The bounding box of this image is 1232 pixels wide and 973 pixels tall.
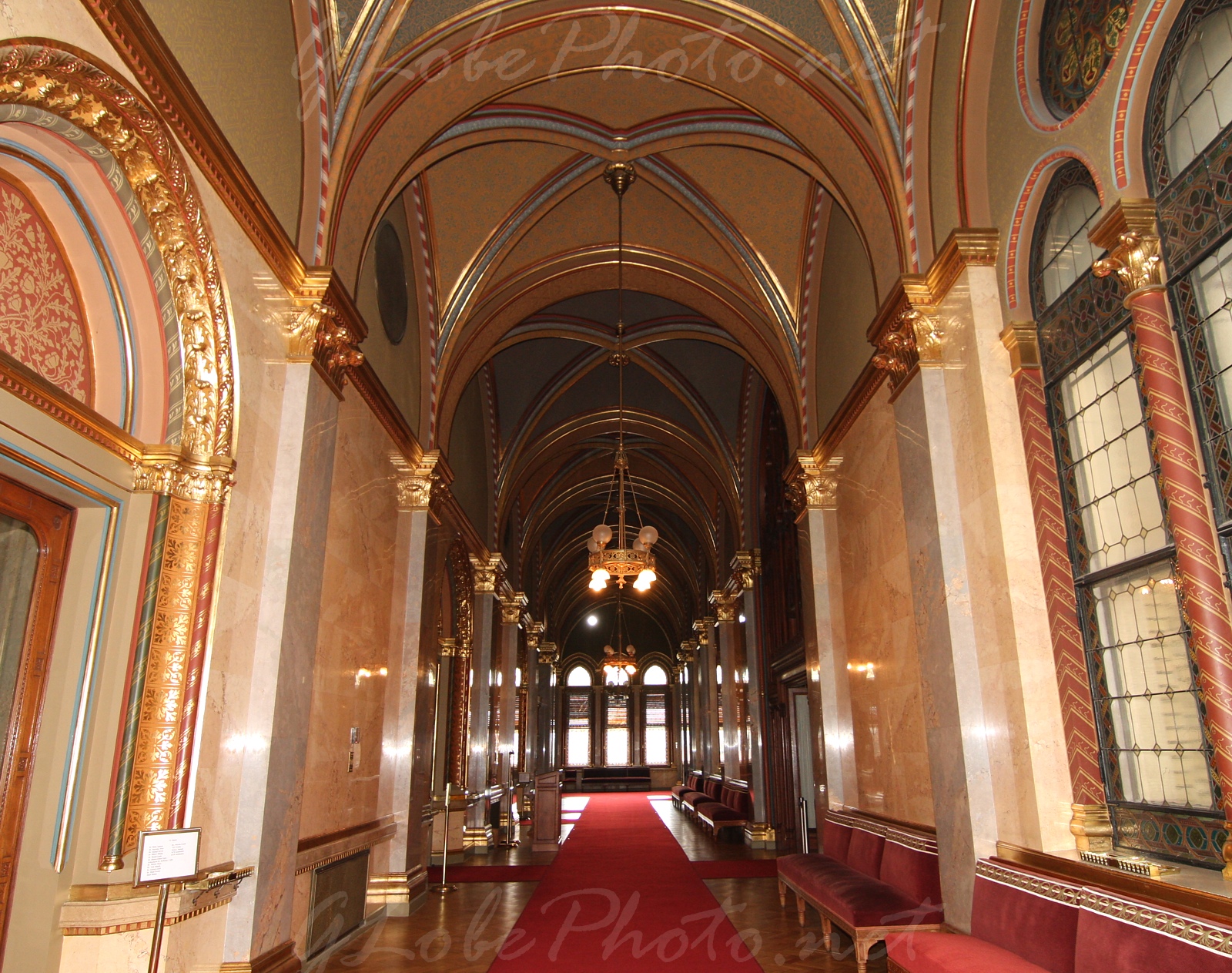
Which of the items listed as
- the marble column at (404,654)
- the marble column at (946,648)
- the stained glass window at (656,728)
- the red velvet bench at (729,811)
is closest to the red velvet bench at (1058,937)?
the marble column at (946,648)

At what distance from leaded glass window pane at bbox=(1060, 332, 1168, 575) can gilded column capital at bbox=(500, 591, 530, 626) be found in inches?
469

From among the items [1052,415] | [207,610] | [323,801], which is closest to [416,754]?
[323,801]

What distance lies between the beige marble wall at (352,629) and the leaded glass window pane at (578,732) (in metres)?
26.3

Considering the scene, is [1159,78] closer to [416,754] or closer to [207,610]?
[207,610]

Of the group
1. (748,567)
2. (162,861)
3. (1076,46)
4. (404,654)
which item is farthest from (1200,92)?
(748,567)

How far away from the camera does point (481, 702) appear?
12609 mm

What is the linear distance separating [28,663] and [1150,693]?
502 cm

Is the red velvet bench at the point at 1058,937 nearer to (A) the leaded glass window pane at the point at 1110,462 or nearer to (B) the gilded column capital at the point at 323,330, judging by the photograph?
(A) the leaded glass window pane at the point at 1110,462

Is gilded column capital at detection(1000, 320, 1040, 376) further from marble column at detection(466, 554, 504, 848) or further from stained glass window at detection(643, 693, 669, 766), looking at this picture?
Result: stained glass window at detection(643, 693, 669, 766)

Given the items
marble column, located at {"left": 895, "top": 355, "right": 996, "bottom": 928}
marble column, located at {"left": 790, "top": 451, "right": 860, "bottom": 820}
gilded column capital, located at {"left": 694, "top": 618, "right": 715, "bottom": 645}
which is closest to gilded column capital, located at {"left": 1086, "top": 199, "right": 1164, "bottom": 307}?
marble column, located at {"left": 895, "top": 355, "right": 996, "bottom": 928}

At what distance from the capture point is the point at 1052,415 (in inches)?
179

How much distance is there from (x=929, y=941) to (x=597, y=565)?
5.04m

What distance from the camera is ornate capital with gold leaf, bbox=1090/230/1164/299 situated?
11.9 ft

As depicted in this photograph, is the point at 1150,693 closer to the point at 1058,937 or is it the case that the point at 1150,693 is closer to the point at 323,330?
the point at 1058,937
